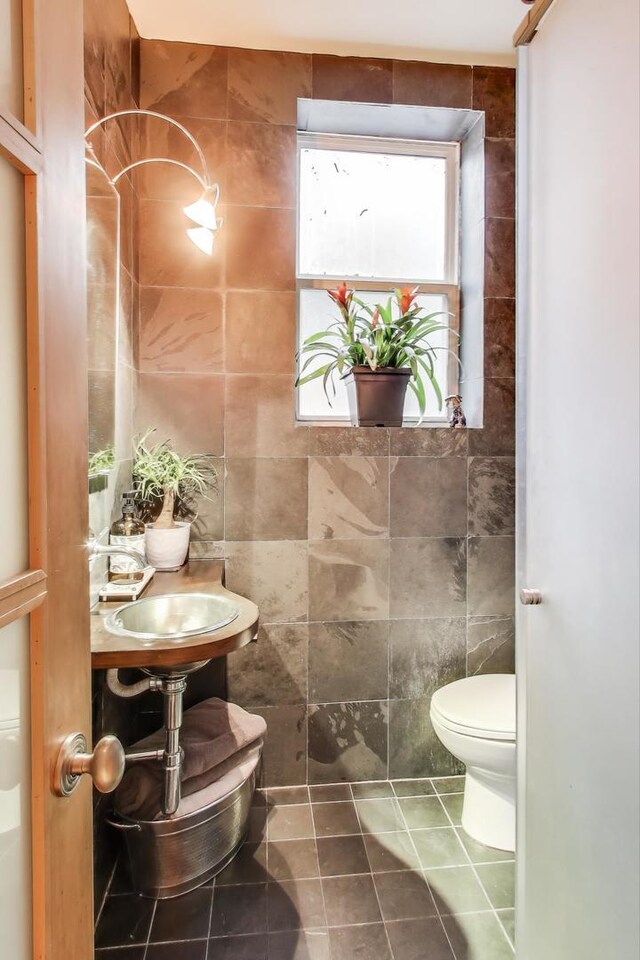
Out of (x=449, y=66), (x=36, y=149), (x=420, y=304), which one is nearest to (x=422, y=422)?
(x=420, y=304)

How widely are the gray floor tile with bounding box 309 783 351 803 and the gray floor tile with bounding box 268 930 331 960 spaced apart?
0.55 meters

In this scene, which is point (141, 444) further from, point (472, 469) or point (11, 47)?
point (11, 47)

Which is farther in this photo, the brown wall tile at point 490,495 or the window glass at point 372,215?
the window glass at point 372,215

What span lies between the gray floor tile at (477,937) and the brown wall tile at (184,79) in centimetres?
259

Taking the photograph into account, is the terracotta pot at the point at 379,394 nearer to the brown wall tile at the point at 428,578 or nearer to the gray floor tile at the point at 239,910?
the brown wall tile at the point at 428,578

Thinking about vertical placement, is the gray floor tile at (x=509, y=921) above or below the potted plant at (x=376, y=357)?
below

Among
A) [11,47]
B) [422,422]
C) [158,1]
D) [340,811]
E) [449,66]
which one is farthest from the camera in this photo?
[422,422]

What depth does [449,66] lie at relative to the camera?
2.08 meters

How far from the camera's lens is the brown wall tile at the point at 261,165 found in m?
2.00

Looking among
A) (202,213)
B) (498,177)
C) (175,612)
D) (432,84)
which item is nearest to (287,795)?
(175,612)

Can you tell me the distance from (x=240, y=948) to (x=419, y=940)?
1.47ft

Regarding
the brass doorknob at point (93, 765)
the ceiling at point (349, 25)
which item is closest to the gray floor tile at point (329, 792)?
the brass doorknob at point (93, 765)

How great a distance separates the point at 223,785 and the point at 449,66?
256 cm

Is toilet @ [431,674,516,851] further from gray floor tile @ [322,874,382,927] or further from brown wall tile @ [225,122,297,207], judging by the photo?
brown wall tile @ [225,122,297,207]
